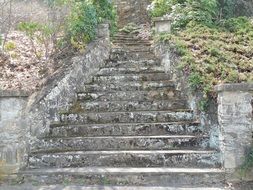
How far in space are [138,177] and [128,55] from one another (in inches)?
164

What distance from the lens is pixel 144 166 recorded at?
5.95 metres

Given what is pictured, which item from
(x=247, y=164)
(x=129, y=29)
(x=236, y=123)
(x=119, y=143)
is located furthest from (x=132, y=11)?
(x=247, y=164)

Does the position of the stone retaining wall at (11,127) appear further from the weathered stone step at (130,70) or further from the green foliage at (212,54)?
the weathered stone step at (130,70)

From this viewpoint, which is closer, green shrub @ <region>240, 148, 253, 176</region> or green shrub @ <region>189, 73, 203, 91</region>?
green shrub @ <region>240, 148, 253, 176</region>

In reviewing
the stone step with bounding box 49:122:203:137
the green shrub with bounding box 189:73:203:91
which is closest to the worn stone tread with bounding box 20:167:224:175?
the stone step with bounding box 49:122:203:137

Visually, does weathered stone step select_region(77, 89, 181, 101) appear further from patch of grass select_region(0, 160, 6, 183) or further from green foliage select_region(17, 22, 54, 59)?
patch of grass select_region(0, 160, 6, 183)

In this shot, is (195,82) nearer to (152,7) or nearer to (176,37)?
(176,37)

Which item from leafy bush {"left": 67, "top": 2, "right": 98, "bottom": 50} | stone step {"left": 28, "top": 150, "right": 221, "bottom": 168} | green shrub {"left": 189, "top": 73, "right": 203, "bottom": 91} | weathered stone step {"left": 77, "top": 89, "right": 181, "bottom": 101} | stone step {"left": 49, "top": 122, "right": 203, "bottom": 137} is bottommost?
stone step {"left": 28, "top": 150, "right": 221, "bottom": 168}

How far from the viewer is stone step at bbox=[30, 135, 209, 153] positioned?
629 cm

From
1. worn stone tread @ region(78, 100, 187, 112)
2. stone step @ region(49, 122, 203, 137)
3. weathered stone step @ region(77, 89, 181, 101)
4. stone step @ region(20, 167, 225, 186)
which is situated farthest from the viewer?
weathered stone step @ region(77, 89, 181, 101)

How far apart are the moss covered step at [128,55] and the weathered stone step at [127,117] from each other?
245cm

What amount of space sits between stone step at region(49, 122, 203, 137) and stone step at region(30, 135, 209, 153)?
21 cm

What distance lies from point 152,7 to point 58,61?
4464mm

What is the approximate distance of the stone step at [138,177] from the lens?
18.1 feet
